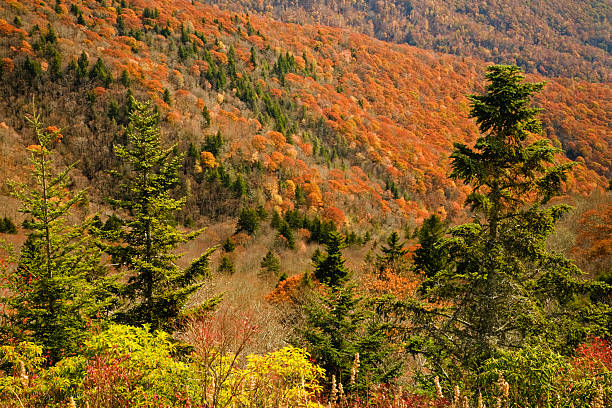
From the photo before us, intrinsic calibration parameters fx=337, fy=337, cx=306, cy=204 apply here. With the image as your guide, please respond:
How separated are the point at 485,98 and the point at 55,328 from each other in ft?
43.7

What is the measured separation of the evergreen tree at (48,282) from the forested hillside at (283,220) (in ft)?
0.21

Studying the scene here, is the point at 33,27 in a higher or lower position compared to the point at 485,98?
lower

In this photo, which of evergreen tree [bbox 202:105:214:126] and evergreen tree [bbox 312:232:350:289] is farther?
evergreen tree [bbox 202:105:214:126]

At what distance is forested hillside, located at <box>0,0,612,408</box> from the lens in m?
6.66

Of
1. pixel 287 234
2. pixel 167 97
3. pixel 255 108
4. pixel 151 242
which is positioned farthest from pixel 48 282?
pixel 255 108

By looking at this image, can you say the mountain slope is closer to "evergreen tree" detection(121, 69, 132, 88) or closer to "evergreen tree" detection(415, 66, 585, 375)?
"evergreen tree" detection(121, 69, 132, 88)

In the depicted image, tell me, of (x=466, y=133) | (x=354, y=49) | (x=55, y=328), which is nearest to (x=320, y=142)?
(x=466, y=133)

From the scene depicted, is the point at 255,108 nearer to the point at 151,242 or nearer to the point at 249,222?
the point at 249,222

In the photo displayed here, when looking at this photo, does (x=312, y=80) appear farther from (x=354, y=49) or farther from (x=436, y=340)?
(x=436, y=340)

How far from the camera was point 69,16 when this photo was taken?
261 feet

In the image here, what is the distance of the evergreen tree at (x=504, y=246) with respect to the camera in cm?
855

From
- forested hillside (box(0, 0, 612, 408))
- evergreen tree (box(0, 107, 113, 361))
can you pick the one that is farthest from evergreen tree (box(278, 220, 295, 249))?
evergreen tree (box(0, 107, 113, 361))

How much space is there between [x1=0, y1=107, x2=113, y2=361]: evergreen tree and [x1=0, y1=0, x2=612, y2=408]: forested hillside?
7cm

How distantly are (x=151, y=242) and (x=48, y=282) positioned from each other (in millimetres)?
2781
